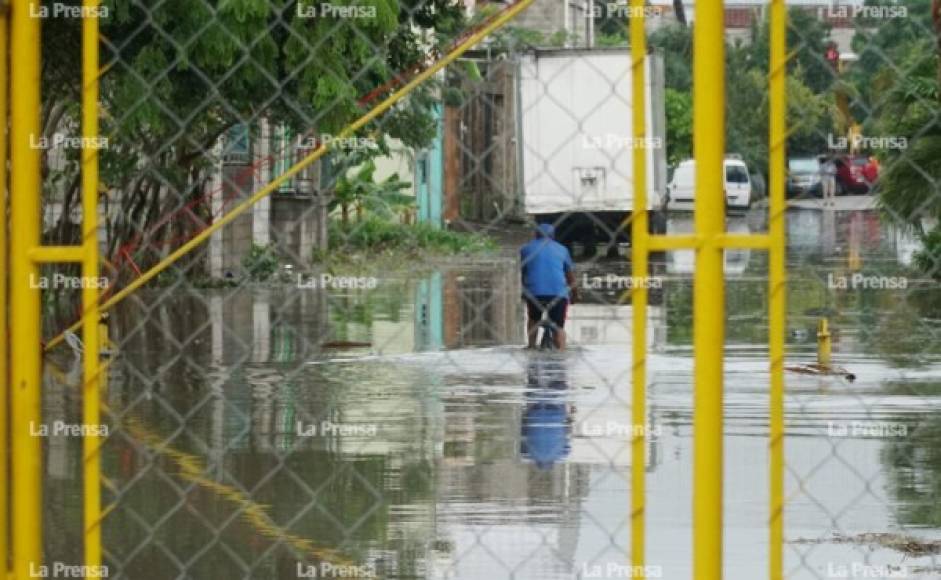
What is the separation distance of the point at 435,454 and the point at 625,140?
23.5 feet

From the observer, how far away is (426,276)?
99.0ft

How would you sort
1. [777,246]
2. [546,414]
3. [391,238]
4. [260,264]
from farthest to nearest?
[391,238]
[260,264]
[546,414]
[777,246]

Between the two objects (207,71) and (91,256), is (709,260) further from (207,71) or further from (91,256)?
(207,71)

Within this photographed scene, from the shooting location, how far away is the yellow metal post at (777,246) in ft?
14.0

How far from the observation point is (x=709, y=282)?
435 cm

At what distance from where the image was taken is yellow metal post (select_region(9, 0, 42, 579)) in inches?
185

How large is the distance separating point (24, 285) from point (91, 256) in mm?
222

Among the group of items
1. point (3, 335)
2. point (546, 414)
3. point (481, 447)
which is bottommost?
point (481, 447)

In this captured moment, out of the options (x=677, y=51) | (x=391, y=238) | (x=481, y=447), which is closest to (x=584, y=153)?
(x=677, y=51)

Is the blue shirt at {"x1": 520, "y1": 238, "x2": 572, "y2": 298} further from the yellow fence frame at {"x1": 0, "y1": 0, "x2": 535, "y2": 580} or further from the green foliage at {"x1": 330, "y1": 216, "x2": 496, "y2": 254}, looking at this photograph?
the green foliage at {"x1": 330, "y1": 216, "x2": 496, "y2": 254}

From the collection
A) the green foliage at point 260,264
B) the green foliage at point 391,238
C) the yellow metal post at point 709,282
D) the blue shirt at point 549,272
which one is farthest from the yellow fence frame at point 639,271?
the green foliage at point 391,238

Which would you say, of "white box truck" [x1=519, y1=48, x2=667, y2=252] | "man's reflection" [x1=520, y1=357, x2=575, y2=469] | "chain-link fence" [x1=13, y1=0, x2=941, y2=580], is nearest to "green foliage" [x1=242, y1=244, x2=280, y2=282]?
"chain-link fence" [x1=13, y1=0, x2=941, y2=580]

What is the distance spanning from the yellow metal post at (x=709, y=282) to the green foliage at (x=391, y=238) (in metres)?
30.0

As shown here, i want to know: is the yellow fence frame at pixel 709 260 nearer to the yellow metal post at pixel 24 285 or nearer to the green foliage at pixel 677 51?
the green foliage at pixel 677 51
